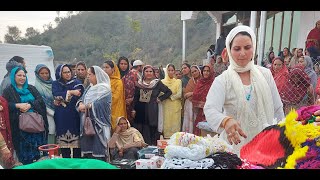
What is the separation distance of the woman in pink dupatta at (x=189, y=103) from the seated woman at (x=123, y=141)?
92cm

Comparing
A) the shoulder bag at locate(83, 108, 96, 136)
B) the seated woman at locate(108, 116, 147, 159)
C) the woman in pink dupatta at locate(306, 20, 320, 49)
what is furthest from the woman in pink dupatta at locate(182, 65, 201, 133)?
the woman in pink dupatta at locate(306, 20, 320, 49)

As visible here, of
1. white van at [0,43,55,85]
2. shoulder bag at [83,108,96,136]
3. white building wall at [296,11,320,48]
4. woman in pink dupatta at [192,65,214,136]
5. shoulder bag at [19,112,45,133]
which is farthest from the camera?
white building wall at [296,11,320,48]

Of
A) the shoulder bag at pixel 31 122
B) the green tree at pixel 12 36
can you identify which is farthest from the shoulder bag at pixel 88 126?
the green tree at pixel 12 36

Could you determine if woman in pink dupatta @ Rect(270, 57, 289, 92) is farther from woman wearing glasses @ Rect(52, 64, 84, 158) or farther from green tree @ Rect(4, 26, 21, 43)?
green tree @ Rect(4, 26, 21, 43)

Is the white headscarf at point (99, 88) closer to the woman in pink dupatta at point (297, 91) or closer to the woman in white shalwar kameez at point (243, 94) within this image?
the woman in pink dupatta at point (297, 91)

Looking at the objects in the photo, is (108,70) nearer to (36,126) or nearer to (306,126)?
(36,126)

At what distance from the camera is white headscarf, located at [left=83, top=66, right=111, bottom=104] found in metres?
3.76

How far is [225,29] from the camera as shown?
11.6m

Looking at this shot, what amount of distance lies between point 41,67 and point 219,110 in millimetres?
3006

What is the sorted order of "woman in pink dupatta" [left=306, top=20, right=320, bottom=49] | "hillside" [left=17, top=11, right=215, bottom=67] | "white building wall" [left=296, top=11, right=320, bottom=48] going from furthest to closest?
"hillside" [left=17, top=11, right=215, bottom=67], "white building wall" [left=296, top=11, right=320, bottom=48], "woman in pink dupatta" [left=306, top=20, right=320, bottom=49]

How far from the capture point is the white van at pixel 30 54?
17.5 feet

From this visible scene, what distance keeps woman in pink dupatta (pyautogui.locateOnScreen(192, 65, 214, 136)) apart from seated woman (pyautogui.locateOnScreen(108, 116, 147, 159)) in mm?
923

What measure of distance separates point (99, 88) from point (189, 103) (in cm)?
134
